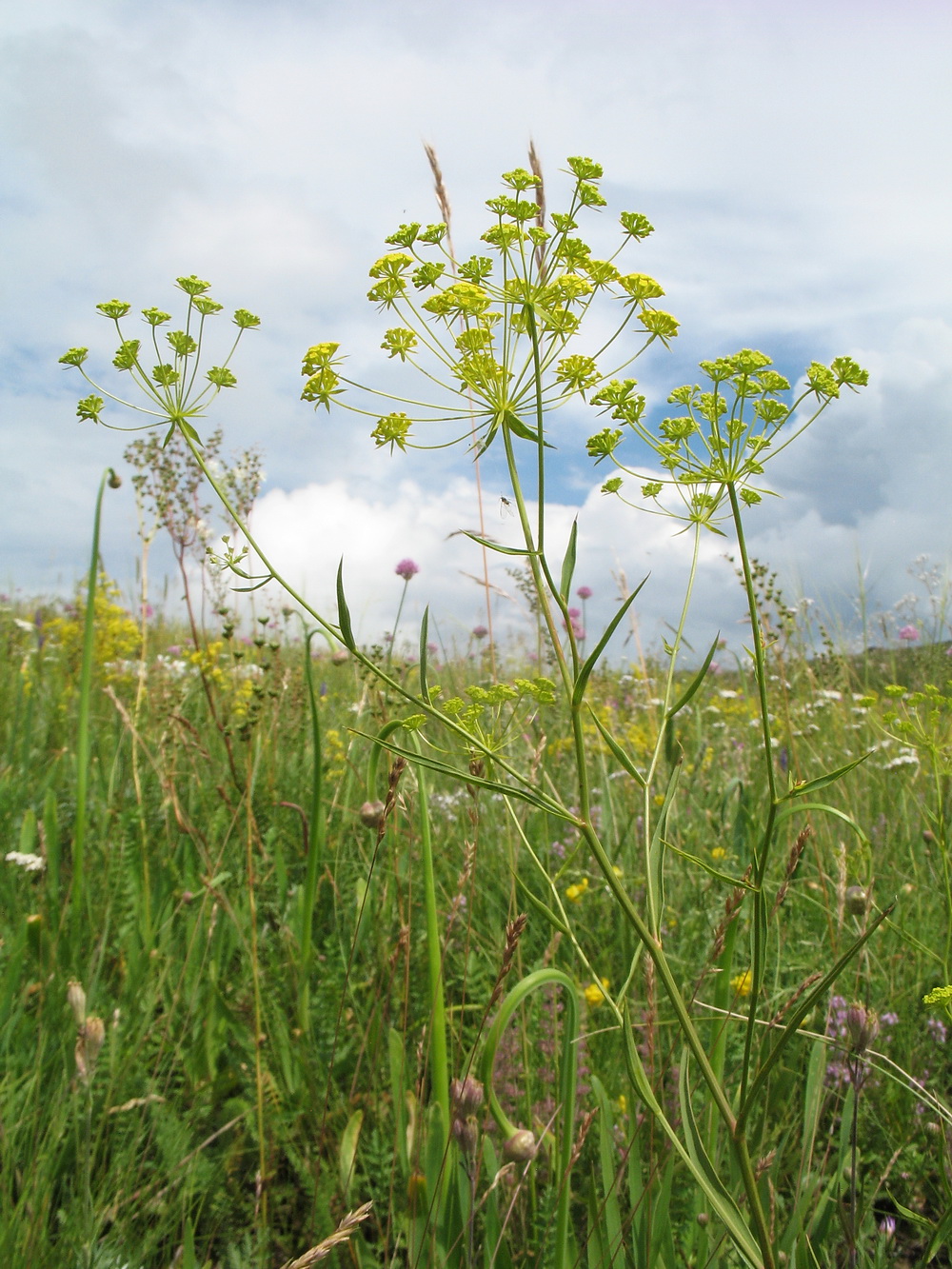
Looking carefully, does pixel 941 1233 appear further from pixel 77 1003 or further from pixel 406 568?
pixel 406 568

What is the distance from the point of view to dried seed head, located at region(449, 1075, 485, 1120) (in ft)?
3.49

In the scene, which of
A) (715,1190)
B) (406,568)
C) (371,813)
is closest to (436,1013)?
(371,813)

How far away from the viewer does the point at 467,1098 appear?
1.07 metres

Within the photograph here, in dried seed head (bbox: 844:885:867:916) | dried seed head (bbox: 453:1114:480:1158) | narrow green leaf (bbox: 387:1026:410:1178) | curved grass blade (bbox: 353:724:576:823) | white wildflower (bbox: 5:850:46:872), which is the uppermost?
curved grass blade (bbox: 353:724:576:823)

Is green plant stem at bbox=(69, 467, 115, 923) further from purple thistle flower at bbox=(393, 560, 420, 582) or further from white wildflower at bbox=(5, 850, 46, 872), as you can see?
purple thistle flower at bbox=(393, 560, 420, 582)

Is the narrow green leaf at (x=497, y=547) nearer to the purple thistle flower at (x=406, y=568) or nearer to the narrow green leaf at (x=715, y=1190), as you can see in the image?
the narrow green leaf at (x=715, y=1190)

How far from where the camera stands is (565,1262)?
1.12 m

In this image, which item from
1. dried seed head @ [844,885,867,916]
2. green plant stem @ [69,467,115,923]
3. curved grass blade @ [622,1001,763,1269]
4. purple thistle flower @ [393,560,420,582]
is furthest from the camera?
purple thistle flower @ [393,560,420,582]

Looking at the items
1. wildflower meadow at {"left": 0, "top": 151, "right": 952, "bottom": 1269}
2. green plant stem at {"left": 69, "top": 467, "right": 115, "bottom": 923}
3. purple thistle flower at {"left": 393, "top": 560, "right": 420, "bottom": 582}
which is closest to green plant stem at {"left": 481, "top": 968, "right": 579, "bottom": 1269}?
wildflower meadow at {"left": 0, "top": 151, "right": 952, "bottom": 1269}

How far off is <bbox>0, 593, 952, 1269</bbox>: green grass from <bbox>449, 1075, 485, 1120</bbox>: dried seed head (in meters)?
0.07

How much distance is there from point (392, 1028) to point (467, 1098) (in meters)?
0.46

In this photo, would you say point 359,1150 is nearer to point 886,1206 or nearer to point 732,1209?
point 732,1209

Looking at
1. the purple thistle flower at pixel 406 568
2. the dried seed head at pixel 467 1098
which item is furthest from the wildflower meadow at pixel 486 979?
the purple thistle flower at pixel 406 568

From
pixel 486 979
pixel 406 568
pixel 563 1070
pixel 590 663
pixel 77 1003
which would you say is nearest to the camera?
pixel 590 663
